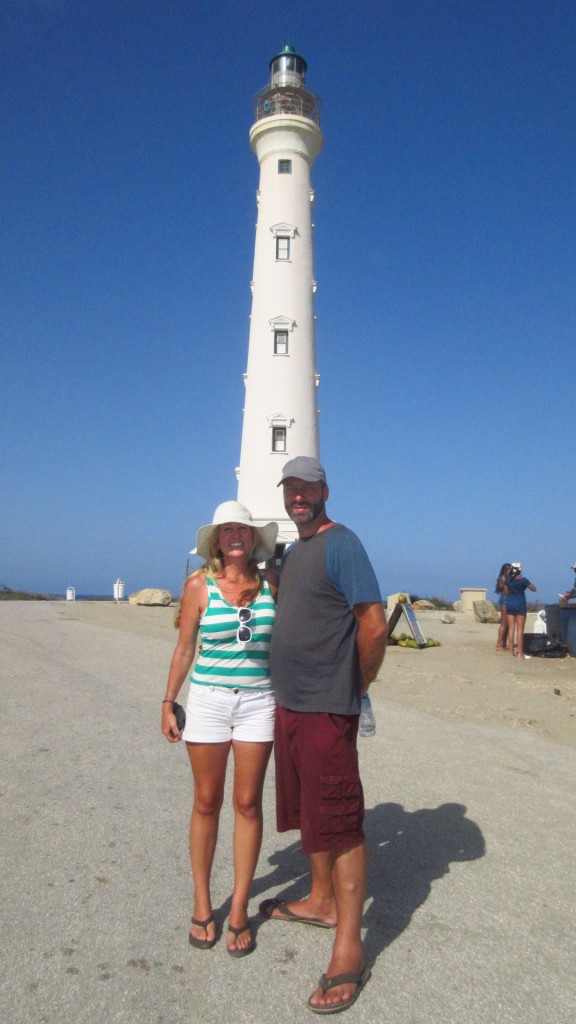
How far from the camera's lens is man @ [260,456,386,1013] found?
11.6 feet

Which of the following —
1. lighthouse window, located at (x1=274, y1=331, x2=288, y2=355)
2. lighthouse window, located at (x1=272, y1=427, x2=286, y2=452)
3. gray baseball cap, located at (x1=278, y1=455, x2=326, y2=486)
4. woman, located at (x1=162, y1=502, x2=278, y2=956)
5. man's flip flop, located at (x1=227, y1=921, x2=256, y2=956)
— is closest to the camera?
man's flip flop, located at (x1=227, y1=921, x2=256, y2=956)

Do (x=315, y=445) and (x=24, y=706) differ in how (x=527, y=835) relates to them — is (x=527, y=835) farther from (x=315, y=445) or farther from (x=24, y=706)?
(x=315, y=445)

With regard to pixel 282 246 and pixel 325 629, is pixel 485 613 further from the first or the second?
pixel 325 629

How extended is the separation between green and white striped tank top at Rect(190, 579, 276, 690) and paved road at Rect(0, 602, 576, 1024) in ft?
4.09

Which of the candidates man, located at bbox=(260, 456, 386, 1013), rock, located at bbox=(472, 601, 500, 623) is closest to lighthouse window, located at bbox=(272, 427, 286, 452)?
rock, located at bbox=(472, 601, 500, 623)

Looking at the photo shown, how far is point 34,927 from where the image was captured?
11.8ft

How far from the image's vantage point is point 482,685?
10.8 meters

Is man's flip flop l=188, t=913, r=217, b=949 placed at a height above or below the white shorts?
below

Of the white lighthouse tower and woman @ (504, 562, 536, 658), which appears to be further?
the white lighthouse tower

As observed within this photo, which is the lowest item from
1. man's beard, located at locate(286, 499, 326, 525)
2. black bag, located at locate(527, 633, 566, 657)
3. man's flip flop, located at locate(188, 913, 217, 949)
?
man's flip flop, located at locate(188, 913, 217, 949)

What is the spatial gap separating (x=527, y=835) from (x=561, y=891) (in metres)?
0.82

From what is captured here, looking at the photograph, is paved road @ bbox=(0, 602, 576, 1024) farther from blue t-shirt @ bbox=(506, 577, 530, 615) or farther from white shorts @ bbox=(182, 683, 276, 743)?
blue t-shirt @ bbox=(506, 577, 530, 615)

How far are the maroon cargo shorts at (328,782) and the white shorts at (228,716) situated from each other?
0.17m

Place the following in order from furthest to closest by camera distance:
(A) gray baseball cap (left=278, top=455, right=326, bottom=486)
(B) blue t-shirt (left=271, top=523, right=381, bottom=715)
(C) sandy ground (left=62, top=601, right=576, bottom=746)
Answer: (C) sandy ground (left=62, top=601, right=576, bottom=746), (A) gray baseball cap (left=278, top=455, right=326, bottom=486), (B) blue t-shirt (left=271, top=523, right=381, bottom=715)
